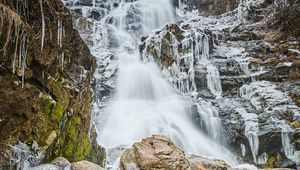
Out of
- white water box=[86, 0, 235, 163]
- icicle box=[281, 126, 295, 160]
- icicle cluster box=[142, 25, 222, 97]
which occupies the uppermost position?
icicle cluster box=[142, 25, 222, 97]

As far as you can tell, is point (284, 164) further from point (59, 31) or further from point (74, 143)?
point (59, 31)

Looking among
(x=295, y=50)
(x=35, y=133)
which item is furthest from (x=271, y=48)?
(x=35, y=133)

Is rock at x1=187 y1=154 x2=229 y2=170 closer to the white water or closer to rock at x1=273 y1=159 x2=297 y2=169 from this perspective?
the white water

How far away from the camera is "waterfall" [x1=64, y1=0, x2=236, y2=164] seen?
12.8 m

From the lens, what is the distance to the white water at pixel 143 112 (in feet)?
41.8

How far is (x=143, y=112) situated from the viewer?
47.5 ft

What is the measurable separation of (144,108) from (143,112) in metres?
0.47

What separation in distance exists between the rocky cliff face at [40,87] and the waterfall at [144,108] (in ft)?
14.4

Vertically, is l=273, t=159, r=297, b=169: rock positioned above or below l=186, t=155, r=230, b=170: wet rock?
below

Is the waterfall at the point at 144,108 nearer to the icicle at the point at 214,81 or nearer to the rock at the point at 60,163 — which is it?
the icicle at the point at 214,81

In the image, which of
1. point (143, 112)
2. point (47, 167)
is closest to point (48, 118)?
point (47, 167)

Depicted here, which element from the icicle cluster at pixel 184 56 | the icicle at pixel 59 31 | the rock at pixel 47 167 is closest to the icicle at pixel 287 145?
the icicle cluster at pixel 184 56

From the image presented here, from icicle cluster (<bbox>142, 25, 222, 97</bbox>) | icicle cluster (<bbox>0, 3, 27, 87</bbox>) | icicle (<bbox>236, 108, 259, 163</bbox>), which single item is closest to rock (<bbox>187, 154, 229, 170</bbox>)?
icicle cluster (<bbox>0, 3, 27, 87</bbox>)

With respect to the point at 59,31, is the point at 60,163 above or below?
below
